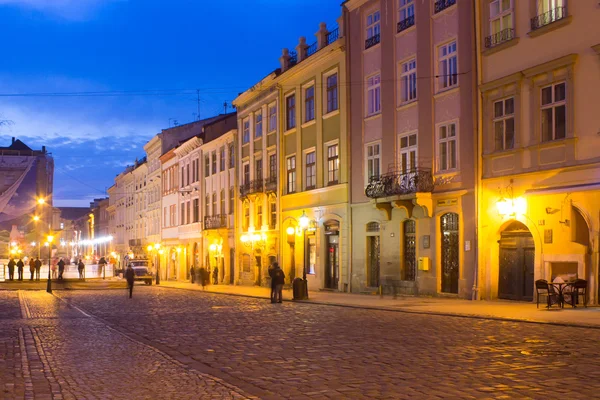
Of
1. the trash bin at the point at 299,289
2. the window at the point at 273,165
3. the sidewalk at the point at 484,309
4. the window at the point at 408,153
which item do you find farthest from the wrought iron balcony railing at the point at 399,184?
the window at the point at 273,165

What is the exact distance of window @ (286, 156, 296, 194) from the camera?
4322 cm

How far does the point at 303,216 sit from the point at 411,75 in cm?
968

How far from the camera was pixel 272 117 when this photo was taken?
46594 millimetres

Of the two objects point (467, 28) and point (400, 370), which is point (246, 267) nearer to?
point (467, 28)

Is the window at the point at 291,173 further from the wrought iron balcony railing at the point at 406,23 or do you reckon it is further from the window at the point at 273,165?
the wrought iron balcony railing at the point at 406,23

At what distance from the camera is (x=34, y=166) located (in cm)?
9644

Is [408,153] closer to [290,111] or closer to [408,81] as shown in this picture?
[408,81]

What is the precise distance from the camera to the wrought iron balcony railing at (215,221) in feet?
179

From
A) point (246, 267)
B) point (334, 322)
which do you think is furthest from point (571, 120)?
point (246, 267)

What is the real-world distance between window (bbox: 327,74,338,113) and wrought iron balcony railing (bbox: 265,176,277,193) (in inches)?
316

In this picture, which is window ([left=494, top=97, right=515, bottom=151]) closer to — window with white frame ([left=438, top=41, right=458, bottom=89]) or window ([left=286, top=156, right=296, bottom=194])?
window with white frame ([left=438, top=41, right=458, bottom=89])

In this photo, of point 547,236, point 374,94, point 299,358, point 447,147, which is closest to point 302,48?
point 374,94

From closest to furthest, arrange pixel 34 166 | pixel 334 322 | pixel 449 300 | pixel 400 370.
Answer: pixel 400 370 < pixel 334 322 < pixel 449 300 < pixel 34 166

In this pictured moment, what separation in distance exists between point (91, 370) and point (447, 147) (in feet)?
66.8
